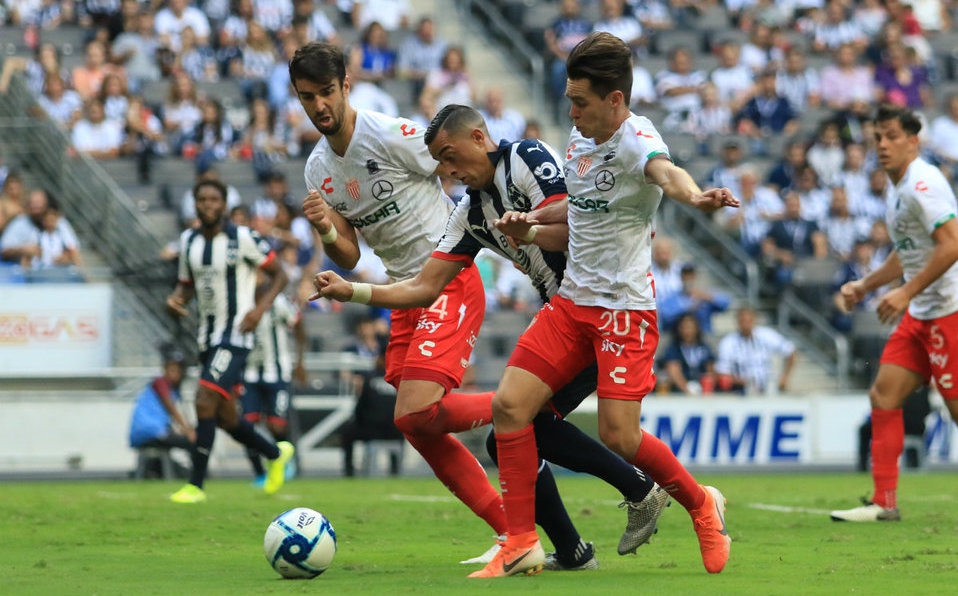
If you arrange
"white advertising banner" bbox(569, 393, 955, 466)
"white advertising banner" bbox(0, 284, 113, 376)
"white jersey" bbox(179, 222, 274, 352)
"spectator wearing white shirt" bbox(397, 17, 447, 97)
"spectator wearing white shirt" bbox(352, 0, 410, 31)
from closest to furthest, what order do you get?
"white jersey" bbox(179, 222, 274, 352) → "white advertising banner" bbox(0, 284, 113, 376) → "white advertising banner" bbox(569, 393, 955, 466) → "spectator wearing white shirt" bbox(397, 17, 447, 97) → "spectator wearing white shirt" bbox(352, 0, 410, 31)

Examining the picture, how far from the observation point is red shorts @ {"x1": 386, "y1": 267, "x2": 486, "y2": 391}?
7.99 metres

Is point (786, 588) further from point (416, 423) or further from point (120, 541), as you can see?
point (120, 541)

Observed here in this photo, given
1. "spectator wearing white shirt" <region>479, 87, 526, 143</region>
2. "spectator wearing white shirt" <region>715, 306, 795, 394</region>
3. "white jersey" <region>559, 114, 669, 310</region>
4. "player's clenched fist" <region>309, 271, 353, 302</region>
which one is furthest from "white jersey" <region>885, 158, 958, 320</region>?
"spectator wearing white shirt" <region>479, 87, 526, 143</region>

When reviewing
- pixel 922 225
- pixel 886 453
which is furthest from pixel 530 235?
pixel 886 453

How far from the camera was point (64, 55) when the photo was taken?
2122 cm

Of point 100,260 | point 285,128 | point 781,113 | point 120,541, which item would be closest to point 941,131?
point 781,113

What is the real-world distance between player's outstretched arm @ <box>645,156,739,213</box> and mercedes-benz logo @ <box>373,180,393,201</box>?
7.15 feet

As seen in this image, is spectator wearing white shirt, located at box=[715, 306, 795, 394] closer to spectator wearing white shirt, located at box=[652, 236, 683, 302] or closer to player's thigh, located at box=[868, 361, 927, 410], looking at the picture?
spectator wearing white shirt, located at box=[652, 236, 683, 302]

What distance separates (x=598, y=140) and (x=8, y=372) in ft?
40.6

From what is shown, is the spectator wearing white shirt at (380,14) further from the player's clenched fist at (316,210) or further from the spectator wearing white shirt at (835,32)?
the player's clenched fist at (316,210)

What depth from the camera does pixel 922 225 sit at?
10453 mm

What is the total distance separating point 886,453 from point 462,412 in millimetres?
3984

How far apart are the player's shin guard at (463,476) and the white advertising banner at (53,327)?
10.7 m

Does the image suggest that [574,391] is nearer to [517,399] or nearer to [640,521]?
[517,399]
